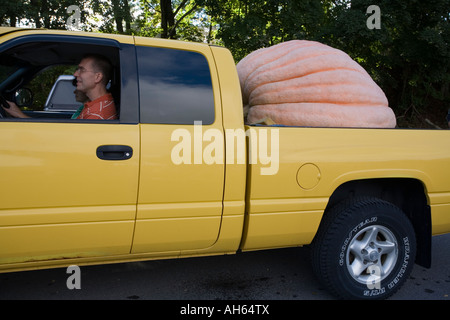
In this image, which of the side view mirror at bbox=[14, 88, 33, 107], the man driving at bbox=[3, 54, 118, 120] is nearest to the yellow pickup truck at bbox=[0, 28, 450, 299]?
the man driving at bbox=[3, 54, 118, 120]

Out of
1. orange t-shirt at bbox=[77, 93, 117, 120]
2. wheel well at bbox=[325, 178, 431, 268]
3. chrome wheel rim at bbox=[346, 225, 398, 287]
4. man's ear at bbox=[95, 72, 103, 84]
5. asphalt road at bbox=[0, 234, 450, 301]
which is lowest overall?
asphalt road at bbox=[0, 234, 450, 301]

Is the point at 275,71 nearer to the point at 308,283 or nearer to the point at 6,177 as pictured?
the point at 308,283

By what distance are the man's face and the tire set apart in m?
2.07

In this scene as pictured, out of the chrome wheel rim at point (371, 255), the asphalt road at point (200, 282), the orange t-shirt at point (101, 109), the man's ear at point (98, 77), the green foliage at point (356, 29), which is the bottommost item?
the asphalt road at point (200, 282)

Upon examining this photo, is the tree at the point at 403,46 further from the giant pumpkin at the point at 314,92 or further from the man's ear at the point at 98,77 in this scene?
the man's ear at the point at 98,77

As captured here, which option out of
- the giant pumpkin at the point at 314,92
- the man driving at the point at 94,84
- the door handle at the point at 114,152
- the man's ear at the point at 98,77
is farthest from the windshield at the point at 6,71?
the giant pumpkin at the point at 314,92

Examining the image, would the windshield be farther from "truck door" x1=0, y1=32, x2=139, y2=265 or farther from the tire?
the tire

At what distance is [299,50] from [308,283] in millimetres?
→ 2111

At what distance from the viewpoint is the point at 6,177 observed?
2.45 m

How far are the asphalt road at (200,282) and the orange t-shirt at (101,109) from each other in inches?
55.5

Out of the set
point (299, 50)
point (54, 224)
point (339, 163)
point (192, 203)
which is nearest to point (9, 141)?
point (54, 224)

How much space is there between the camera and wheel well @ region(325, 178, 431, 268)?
3410 millimetres

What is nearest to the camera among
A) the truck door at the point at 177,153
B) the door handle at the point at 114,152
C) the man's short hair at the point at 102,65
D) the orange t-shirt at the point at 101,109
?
the door handle at the point at 114,152

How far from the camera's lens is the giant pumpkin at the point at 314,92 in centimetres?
360
